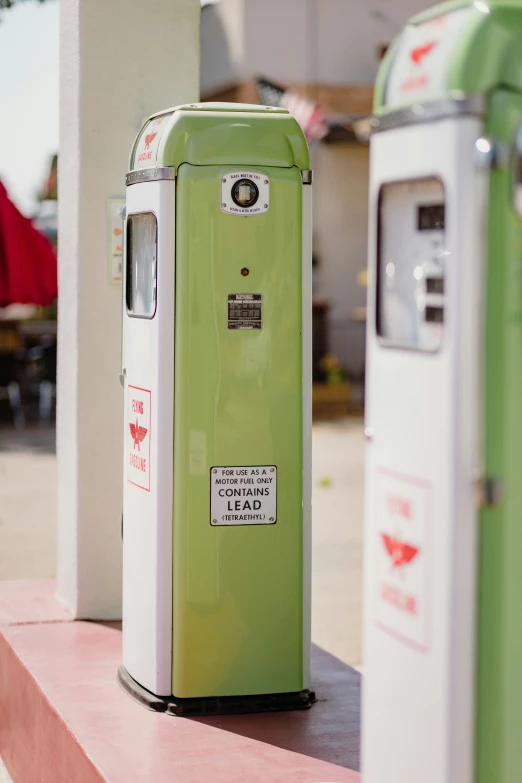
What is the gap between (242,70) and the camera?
71.4ft

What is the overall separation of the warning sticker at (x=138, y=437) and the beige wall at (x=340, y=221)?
58.3 feet

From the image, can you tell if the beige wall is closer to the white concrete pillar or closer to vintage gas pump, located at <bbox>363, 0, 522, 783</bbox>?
the white concrete pillar

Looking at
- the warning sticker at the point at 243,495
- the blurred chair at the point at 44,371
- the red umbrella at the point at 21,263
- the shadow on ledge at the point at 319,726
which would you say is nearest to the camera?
the shadow on ledge at the point at 319,726

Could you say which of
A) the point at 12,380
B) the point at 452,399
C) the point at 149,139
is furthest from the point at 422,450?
the point at 12,380

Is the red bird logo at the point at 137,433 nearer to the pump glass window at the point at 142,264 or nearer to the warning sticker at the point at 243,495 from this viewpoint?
the warning sticker at the point at 243,495

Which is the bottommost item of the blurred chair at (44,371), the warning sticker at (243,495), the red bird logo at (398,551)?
the blurred chair at (44,371)

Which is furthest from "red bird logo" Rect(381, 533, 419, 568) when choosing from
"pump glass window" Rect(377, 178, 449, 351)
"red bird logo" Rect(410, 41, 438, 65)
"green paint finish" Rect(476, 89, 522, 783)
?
"red bird logo" Rect(410, 41, 438, 65)

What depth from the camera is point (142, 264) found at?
4.39 meters

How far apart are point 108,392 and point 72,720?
5.65ft

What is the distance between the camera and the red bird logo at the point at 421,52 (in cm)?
272

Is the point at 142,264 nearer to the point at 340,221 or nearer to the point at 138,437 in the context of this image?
the point at 138,437

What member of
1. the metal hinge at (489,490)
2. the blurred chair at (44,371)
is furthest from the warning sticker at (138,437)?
the blurred chair at (44,371)

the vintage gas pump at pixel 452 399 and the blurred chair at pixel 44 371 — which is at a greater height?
the vintage gas pump at pixel 452 399

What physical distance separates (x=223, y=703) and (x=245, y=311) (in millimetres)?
1355
